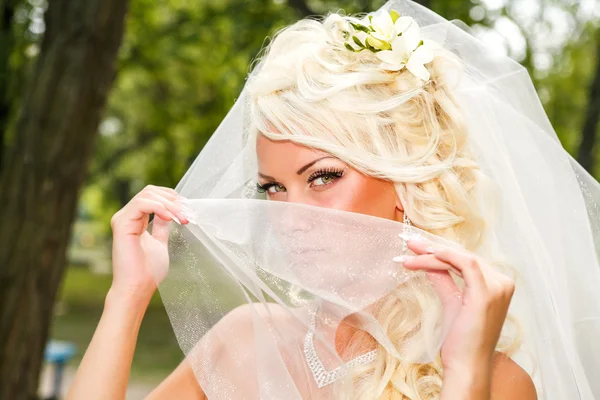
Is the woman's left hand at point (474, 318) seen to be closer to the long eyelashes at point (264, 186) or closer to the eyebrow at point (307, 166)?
the eyebrow at point (307, 166)

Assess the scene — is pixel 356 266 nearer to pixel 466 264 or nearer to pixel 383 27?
pixel 466 264

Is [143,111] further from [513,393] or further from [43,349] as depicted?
[513,393]

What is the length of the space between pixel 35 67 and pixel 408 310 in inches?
139

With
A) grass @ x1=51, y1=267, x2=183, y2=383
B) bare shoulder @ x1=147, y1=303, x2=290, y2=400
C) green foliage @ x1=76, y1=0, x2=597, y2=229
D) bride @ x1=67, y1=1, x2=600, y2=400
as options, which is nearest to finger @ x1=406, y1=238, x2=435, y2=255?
bride @ x1=67, y1=1, x2=600, y2=400

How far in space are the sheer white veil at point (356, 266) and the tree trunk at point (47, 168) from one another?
8.18 ft

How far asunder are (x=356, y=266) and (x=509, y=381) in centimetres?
55

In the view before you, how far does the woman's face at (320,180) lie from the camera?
7.61ft

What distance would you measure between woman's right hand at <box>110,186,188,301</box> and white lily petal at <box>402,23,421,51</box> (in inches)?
34.1

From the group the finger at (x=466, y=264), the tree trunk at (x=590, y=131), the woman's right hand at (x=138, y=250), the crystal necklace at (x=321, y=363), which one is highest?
the finger at (x=466, y=264)

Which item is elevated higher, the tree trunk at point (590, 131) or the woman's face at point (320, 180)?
the woman's face at point (320, 180)

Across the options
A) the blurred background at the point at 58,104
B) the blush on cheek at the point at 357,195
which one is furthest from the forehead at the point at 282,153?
the blurred background at the point at 58,104

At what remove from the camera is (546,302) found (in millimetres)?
2439

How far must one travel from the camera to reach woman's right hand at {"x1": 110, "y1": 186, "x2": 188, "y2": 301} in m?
2.41

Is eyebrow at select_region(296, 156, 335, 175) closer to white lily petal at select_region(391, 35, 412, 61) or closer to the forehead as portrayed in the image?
the forehead
